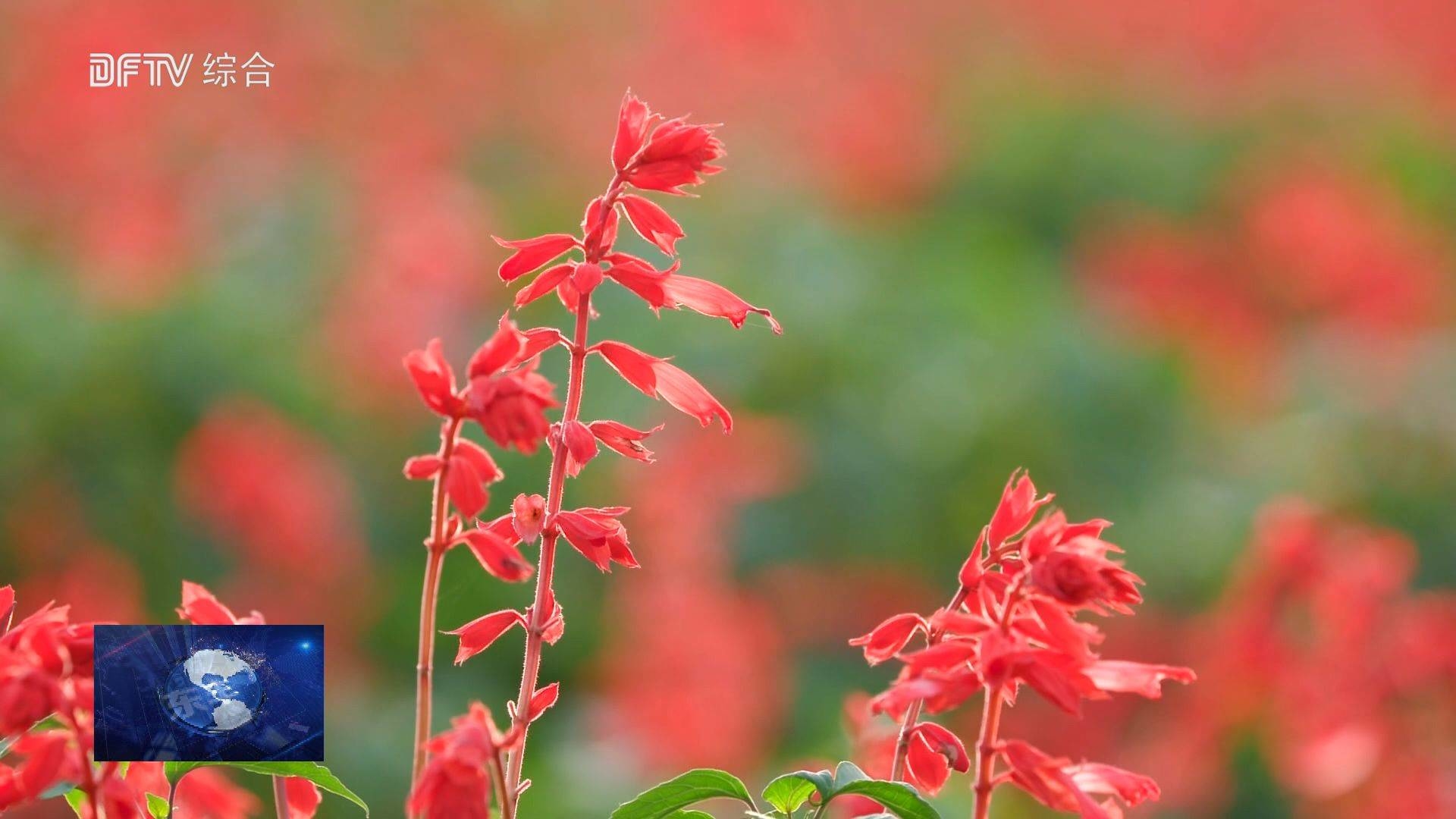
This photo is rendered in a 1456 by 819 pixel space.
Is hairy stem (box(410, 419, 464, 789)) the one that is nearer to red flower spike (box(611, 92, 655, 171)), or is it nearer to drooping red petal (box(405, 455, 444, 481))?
drooping red petal (box(405, 455, 444, 481))

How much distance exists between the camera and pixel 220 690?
574 mm

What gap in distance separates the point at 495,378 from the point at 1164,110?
18.7ft

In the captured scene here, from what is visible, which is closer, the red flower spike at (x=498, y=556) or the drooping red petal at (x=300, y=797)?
the red flower spike at (x=498, y=556)

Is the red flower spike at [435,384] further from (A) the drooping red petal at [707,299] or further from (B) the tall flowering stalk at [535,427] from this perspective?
(A) the drooping red petal at [707,299]

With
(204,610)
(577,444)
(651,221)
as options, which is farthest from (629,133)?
(204,610)

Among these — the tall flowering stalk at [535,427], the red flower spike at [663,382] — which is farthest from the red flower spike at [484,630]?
the red flower spike at [663,382]

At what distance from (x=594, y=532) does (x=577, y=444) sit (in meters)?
0.04

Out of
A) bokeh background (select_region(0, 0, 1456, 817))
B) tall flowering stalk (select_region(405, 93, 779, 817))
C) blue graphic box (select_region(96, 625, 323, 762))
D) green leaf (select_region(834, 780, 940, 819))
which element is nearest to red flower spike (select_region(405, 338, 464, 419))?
tall flowering stalk (select_region(405, 93, 779, 817))

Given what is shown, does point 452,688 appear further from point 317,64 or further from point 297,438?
point 317,64

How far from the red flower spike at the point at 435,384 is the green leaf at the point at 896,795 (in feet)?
0.69

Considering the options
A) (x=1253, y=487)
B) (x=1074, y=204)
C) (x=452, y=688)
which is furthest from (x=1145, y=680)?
(x=1074, y=204)

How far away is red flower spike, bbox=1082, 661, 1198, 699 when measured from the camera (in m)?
0.56

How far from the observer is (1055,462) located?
11.0 ft

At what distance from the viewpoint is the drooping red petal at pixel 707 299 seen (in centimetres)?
62
